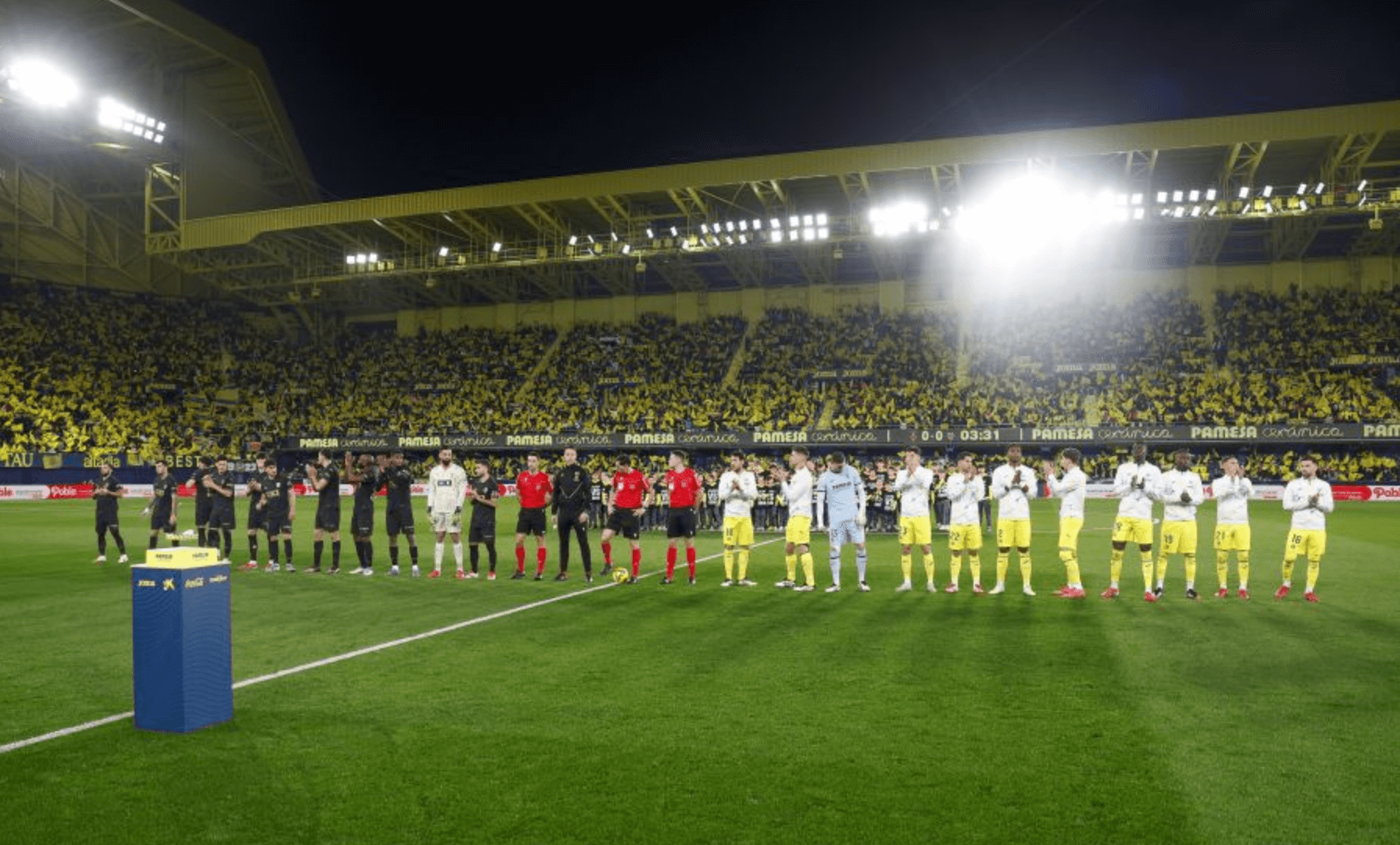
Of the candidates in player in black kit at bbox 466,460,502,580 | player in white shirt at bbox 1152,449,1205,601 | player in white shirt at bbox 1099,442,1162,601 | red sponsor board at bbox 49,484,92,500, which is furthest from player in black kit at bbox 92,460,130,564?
red sponsor board at bbox 49,484,92,500

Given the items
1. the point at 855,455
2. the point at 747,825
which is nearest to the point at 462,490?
the point at 747,825

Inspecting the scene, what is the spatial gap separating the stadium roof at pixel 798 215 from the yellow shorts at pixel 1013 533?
81.7 feet

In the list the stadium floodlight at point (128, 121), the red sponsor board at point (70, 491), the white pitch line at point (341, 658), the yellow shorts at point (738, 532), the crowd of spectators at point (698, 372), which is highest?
the stadium floodlight at point (128, 121)

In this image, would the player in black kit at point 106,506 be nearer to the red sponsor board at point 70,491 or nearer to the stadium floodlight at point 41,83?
the red sponsor board at point 70,491

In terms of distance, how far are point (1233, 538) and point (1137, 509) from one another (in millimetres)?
1448

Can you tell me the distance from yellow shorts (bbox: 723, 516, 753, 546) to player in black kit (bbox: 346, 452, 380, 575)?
243 inches

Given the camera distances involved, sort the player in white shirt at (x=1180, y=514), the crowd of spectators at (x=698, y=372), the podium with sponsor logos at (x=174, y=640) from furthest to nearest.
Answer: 1. the crowd of spectators at (x=698, y=372)
2. the player in white shirt at (x=1180, y=514)
3. the podium with sponsor logos at (x=174, y=640)

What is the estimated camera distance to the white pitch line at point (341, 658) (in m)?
6.80

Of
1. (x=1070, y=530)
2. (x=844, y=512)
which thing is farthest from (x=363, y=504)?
(x=1070, y=530)

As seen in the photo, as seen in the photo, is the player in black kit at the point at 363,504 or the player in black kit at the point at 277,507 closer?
the player in black kit at the point at 363,504

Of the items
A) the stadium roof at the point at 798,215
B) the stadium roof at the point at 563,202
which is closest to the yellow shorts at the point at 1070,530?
the stadium roof at the point at 798,215

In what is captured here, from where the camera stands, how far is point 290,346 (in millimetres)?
57375

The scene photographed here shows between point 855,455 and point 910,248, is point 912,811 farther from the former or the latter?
point 910,248

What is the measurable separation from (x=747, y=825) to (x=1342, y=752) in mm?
4266
